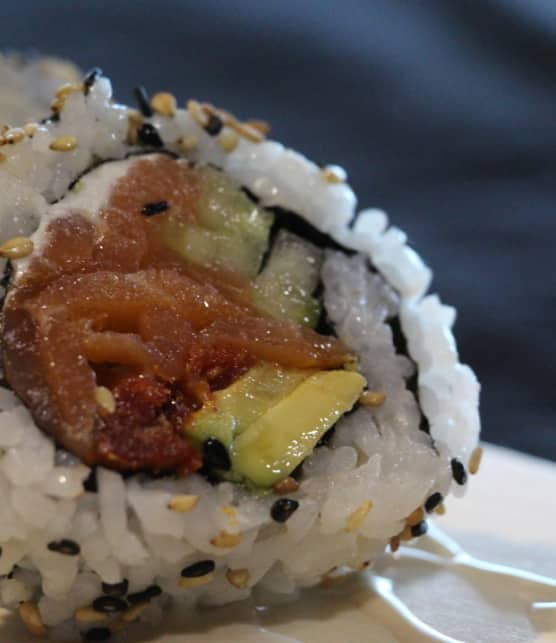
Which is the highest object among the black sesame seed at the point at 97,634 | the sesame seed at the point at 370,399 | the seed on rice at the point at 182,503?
the sesame seed at the point at 370,399

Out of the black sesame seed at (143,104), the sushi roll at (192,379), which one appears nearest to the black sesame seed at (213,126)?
the sushi roll at (192,379)

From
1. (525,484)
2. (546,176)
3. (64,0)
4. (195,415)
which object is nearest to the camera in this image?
(195,415)

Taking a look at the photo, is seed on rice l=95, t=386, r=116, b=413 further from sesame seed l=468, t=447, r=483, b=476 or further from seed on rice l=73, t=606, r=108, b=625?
sesame seed l=468, t=447, r=483, b=476

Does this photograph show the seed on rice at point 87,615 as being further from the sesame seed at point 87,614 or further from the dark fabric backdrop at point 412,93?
the dark fabric backdrop at point 412,93

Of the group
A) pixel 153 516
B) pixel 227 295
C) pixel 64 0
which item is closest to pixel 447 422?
pixel 227 295

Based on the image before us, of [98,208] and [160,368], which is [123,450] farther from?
[98,208]

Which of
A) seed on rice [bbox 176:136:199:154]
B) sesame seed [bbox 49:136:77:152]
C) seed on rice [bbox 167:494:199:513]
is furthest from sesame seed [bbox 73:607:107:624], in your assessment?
seed on rice [bbox 176:136:199:154]
